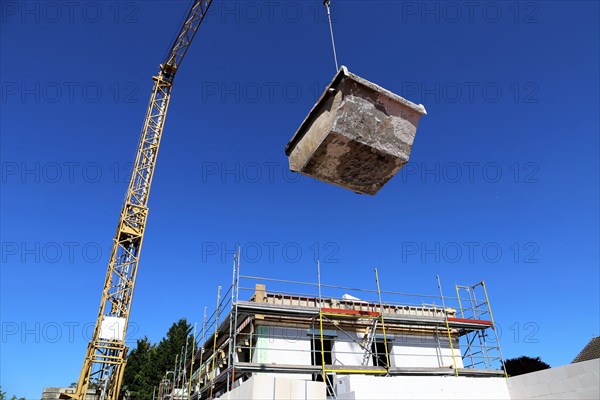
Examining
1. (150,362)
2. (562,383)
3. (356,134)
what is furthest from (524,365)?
(356,134)

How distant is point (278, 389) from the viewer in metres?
7.20

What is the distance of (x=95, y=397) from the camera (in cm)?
2264

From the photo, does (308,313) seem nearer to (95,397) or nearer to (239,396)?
(239,396)

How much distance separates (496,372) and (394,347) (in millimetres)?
3162

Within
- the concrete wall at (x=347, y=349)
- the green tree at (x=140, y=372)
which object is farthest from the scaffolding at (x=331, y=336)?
the green tree at (x=140, y=372)

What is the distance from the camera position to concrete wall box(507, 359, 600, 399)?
26.7 ft

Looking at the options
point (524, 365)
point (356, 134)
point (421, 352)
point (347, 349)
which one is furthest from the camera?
point (524, 365)

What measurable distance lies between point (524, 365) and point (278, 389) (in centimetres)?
3105

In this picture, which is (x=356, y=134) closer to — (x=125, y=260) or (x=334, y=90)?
(x=334, y=90)

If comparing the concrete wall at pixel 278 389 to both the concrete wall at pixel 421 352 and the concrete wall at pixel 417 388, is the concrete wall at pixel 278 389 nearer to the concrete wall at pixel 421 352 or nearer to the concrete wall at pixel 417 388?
the concrete wall at pixel 417 388

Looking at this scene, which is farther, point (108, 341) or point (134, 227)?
point (134, 227)

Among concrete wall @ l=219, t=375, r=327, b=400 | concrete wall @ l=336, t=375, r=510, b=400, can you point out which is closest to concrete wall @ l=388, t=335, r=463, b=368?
concrete wall @ l=336, t=375, r=510, b=400

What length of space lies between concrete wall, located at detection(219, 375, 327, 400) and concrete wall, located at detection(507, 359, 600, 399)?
5.37 m

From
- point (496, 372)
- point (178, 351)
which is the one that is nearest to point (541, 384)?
point (496, 372)
